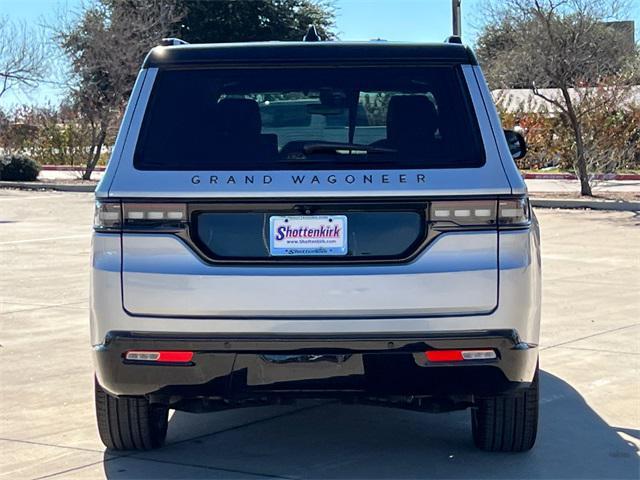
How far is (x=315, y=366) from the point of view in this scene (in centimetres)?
469

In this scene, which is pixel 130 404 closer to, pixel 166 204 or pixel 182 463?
pixel 182 463

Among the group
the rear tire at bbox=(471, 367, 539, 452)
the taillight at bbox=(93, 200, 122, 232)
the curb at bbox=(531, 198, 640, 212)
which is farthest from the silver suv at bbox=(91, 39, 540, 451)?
the curb at bbox=(531, 198, 640, 212)

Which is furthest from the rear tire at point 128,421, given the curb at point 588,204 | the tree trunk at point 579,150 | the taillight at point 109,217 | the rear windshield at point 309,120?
the tree trunk at point 579,150

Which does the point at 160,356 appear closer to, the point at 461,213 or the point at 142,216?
the point at 142,216

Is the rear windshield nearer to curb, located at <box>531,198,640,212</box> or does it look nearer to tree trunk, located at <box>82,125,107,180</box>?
curb, located at <box>531,198,640,212</box>

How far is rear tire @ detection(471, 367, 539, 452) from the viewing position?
208 inches

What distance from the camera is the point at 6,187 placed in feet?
101

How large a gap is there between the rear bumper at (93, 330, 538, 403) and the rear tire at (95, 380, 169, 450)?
0.54 meters

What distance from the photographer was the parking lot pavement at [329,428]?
213 inches

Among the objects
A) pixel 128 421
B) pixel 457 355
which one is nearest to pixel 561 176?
pixel 128 421

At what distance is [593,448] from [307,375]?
180cm

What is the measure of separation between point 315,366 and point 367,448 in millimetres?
1194

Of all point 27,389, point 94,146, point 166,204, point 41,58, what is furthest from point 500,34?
point 166,204

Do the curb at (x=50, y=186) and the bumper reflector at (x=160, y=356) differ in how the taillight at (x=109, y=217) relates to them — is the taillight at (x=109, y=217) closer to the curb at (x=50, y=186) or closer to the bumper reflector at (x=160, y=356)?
the bumper reflector at (x=160, y=356)
